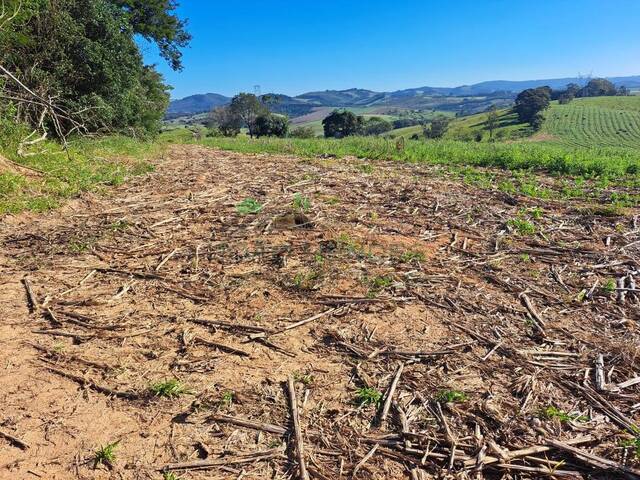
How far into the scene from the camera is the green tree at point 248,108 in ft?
213

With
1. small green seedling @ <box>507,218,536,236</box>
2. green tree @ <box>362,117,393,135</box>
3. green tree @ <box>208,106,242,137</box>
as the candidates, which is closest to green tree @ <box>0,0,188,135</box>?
small green seedling @ <box>507,218,536,236</box>

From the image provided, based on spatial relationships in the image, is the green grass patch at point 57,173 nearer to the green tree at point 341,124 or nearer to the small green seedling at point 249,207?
the small green seedling at point 249,207

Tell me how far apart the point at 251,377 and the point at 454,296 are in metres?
2.21

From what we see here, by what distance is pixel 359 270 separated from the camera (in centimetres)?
468

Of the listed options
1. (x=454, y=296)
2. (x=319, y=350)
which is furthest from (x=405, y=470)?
(x=454, y=296)

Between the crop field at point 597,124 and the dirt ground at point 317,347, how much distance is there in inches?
2394

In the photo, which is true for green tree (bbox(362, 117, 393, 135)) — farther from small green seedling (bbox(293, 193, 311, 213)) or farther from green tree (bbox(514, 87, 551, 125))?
small green seedling (bbox(293, 193, 311, 213))

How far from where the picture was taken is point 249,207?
707cm

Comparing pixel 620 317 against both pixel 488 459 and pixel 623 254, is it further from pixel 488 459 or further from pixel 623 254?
pixel 488 459

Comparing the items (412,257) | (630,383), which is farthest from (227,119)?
(630,383)

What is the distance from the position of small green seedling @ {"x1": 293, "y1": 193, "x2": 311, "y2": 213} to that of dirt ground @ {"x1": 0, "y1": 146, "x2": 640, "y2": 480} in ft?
1.78

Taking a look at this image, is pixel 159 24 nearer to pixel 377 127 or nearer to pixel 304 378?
pixel 304 378

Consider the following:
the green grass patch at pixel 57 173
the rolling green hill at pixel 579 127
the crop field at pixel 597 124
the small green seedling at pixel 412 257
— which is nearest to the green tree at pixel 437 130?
the rolling green hill at pixel 579 127

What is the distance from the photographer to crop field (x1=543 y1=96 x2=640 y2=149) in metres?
59.5
